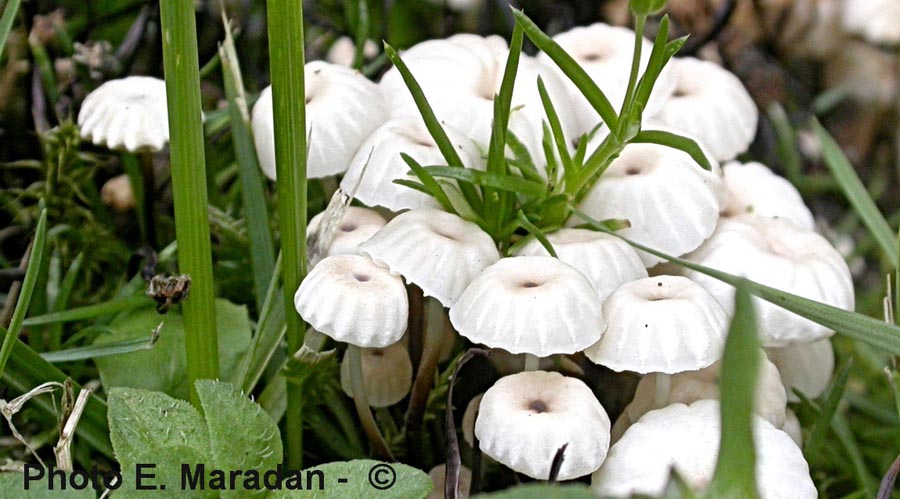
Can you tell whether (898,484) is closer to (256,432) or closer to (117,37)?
(256,432)

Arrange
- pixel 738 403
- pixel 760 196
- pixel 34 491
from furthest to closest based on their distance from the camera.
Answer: pixel 760 196 → pixel 34 491 → pixel 738 403

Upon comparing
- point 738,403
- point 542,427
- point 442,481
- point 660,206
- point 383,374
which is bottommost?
point 442,481

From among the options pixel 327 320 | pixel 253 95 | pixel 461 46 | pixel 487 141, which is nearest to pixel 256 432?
pixel 327 320

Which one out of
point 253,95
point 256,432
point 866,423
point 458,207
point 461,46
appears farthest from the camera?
point 253,95

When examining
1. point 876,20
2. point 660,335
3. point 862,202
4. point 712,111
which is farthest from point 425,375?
point 876,20

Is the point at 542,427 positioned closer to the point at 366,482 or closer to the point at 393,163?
the point at 366,482
